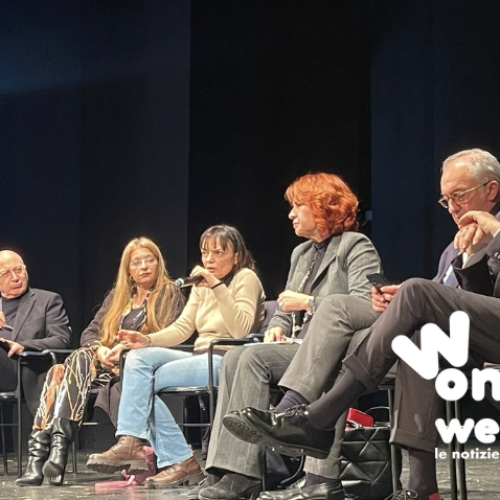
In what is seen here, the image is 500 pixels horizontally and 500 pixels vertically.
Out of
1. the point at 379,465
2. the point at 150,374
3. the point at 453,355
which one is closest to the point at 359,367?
the point at 453,355

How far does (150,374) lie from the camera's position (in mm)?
4012

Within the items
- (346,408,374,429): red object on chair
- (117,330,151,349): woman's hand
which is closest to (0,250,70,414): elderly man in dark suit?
(117,330,151,349): woman's hand

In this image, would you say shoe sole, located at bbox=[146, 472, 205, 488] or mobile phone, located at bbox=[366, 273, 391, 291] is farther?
shoe sole, located at bbox=[146, 472, 205, 488]

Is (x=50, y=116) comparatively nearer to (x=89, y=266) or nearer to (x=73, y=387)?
(x=89, y=266)

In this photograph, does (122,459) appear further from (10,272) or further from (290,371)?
(10,272)

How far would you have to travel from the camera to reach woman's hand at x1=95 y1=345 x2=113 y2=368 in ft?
14.7

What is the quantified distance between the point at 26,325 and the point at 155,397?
1.19 m

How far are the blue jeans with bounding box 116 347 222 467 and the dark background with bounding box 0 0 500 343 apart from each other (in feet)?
5.98

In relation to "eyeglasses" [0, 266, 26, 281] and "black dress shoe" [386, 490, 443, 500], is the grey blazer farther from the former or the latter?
"eyeglasses" [0, 266, 26, 281]

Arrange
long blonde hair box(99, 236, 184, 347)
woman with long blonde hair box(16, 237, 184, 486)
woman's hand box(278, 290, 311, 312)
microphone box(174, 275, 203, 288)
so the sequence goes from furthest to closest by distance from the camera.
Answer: long blonde hair box(99, 236, 184, 347), woman with long blonde hair box(16, 237, 184, 486), microphone box(174, 275, 203, 288), woman's hand box(278, 290, 311, 312)

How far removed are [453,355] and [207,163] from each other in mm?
3407

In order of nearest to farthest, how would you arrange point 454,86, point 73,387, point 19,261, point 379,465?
1. point 379,465
2. point 73,387
3. point 19,261
4. point 454,86

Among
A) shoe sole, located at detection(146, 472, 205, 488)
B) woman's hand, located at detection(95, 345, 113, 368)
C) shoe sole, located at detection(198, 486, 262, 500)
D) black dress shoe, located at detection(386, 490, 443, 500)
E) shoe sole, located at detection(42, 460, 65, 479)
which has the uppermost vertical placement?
woman's hand, located at detection(95, 345, 113, 368)

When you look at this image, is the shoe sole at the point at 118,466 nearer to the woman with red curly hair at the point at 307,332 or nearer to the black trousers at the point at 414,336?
the woman with red curly hair at the point at 307,332
